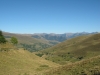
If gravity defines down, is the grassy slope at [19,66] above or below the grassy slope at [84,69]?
below

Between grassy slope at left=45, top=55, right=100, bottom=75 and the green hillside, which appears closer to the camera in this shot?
grassy slope at left=45, top=55, right=100, bottom=75

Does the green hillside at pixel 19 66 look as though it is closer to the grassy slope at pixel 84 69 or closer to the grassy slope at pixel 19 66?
the grassy slope at pixel 19 66

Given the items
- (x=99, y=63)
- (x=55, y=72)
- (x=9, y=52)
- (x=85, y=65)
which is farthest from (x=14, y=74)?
(x=9, y=52)

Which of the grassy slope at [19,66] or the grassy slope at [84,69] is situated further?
the grassy slope at [19,66]

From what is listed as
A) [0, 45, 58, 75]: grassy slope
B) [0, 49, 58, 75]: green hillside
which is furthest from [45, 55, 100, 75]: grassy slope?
[0, 45, 58, 75]: grassy slope

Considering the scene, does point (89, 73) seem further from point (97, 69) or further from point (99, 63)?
point (99, 63)

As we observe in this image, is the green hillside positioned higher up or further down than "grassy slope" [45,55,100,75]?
further down

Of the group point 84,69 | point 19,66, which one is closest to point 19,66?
point 19,66

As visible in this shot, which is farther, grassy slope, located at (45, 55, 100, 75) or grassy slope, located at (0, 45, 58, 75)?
grassy slope, located at (0, 45, 58, 75)

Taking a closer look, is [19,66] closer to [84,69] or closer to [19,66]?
→ [19,66]

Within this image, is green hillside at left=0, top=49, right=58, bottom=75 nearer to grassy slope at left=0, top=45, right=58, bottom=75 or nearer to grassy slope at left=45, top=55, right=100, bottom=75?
grassy slope at left=0, top=45, right=58, bottom=75

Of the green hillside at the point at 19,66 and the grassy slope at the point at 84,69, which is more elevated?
the grassy slope at the point at 84,69

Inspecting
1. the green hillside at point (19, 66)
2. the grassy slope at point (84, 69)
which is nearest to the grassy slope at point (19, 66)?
the green hillside at point (19, 66)

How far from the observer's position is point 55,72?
29.0 metres
